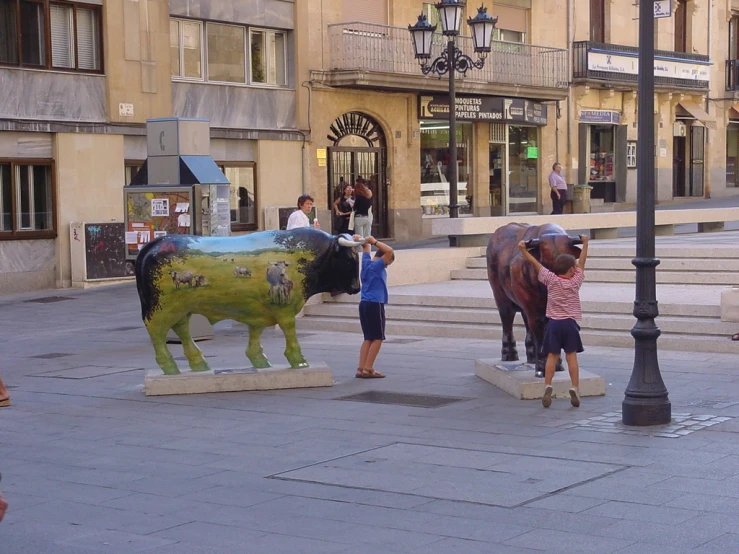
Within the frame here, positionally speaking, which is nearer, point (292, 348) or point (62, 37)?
point (292, 348)

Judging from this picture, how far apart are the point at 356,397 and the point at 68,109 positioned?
14921mm

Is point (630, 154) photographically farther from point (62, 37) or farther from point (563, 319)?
point (563, 319)

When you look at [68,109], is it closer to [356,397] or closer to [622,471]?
[356,397]

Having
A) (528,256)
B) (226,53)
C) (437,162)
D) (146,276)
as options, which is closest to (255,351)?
(146,276)

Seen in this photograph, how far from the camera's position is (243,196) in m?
28.4

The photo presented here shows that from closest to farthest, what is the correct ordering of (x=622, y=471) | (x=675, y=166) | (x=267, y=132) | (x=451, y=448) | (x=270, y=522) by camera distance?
(x=270, y=522) → (x=622, y=471) → (x=451, y=448) → (x=267, y=132) → (x=675, y=166)

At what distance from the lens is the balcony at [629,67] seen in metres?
38.1

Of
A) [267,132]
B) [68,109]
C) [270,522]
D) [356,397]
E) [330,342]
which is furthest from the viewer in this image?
[267,132]

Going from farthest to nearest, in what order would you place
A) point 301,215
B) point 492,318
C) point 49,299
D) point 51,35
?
point 51,35, point 49,299, point 301,215, point 492,318

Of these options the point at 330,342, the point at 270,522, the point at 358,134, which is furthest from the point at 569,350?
the point at 358,134

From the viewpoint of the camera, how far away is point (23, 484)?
26.6 feet

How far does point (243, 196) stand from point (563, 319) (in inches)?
740

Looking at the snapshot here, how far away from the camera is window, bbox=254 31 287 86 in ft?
94.8

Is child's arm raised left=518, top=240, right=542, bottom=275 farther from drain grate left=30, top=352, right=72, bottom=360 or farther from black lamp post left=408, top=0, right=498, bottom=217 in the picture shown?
black lamp post left=408, top=0, right=498, bottom=217
